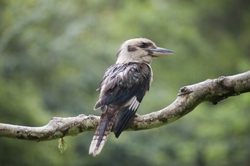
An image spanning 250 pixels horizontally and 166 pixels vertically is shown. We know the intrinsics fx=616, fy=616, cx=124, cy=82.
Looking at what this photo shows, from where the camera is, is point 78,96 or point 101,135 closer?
point 101,135

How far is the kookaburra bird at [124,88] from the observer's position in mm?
5617

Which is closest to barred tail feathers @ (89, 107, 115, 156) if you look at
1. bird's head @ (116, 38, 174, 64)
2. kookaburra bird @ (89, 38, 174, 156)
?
kookaburra bird @ (89, 38, 174, 156)

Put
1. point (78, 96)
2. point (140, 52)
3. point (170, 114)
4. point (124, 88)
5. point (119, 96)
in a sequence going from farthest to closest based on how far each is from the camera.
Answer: point (78, 96) < point (140, 52) < point (124, 88) < point (119, 96) < point (170, 114)

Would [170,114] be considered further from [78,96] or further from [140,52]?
[78,96]

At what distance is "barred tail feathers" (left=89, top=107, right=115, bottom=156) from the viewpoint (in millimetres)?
5461

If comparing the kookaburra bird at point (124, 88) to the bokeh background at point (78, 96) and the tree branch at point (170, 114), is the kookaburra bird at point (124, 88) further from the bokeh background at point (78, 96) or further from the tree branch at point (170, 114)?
the bokeh background at point (78, 96)

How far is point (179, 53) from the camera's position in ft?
64.5

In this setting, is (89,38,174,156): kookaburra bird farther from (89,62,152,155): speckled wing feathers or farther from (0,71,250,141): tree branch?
(0,71,250,141): tree branch

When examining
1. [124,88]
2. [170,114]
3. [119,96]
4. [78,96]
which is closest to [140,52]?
[124,88]

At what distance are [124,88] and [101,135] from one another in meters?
0.77

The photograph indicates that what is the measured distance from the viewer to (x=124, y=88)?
6.11 meters

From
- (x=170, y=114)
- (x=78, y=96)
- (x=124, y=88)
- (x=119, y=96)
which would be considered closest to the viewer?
(x=170, y=114)

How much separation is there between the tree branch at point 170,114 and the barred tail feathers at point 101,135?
7cm

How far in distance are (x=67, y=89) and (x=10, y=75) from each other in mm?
1483
